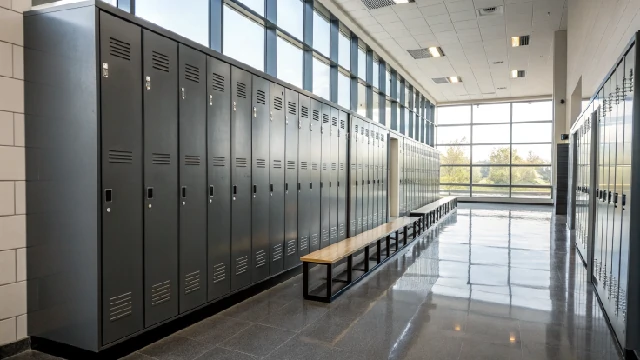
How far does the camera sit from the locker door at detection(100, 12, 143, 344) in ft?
8.48

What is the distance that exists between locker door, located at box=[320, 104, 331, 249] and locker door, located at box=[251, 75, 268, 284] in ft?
4.66

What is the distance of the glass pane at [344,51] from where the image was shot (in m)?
8.15

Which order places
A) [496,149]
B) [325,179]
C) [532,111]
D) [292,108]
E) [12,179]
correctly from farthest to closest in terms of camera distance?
[496,149] < [532,111] < [325,179] < [292,108] < [12,179]

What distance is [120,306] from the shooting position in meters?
2.67

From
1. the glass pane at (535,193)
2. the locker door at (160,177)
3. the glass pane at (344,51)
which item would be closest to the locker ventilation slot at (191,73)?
the locker door at (160,177)

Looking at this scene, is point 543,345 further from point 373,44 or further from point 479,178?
point 479,178

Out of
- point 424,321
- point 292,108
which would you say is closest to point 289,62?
point 292,108

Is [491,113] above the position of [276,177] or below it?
above

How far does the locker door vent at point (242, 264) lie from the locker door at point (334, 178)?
2.12m

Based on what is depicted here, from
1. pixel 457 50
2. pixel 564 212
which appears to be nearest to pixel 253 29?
pixel 457 50

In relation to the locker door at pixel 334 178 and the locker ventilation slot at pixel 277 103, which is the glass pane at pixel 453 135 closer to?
the locker door at pixel 334 178

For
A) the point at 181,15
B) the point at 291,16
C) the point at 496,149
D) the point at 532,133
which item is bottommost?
the point at 496,149

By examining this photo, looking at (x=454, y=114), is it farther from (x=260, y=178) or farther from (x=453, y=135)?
(x=260, y=178)

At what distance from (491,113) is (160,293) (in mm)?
16738
